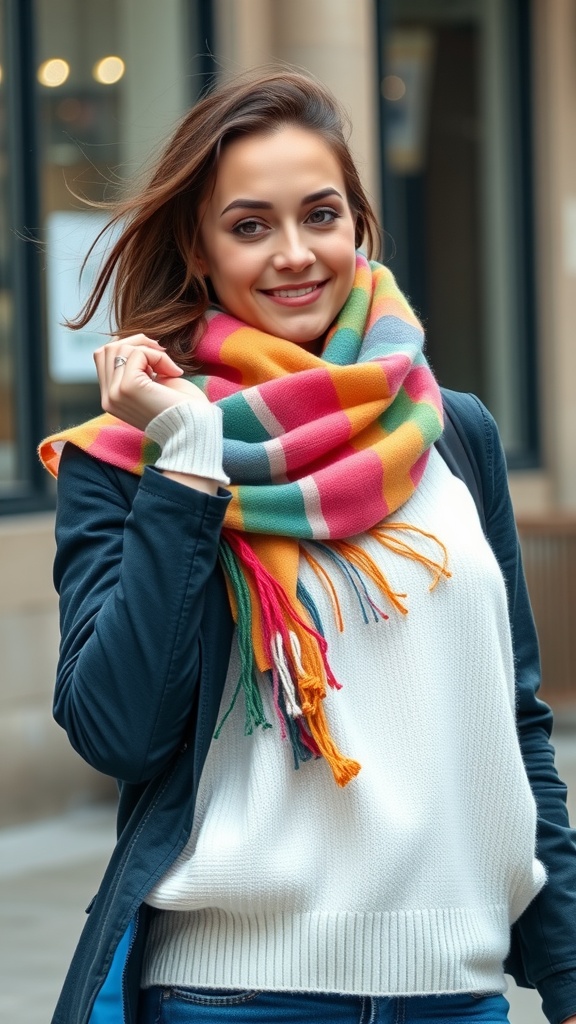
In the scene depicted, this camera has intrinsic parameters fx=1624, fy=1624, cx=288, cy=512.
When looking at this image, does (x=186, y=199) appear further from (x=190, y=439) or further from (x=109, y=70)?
(x=109, y=70)

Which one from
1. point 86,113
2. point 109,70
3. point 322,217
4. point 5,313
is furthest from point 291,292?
point 109,70

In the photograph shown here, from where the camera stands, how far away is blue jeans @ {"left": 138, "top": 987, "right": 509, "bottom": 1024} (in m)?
1.87

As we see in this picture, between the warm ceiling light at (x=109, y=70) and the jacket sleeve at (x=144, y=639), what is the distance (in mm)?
5847

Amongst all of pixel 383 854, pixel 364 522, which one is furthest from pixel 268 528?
pixel 383 854

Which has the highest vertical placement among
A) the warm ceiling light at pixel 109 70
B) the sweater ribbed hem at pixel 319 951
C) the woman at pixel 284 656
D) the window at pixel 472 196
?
the woman at pixel 284 656

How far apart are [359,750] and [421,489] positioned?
1.25 feet

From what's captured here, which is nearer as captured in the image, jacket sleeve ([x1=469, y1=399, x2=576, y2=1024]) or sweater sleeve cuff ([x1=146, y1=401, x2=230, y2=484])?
sweater sleeve cuff ([x1=146, y1=401, x2=230, y2=484])

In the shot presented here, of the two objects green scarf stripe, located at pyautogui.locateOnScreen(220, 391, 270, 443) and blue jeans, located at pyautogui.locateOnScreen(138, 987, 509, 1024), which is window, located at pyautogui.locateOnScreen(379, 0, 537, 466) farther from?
blue jeans, located at pyautogui.locateOnScreen(138, 987, 509, 1024)

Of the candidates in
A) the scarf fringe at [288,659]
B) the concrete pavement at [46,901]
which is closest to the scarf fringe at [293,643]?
the scarf fringe at [288,659]

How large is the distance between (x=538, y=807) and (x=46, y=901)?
11.6 ft

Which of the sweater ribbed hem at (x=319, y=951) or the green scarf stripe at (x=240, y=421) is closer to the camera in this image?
the sweater ribbed hem at (x=319, y=951)

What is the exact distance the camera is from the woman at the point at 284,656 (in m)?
1.87

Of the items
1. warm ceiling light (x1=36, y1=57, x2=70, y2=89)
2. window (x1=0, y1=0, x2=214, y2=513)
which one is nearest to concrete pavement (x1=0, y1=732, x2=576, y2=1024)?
window (x1=0, y1=0, x2=214, y2=513)

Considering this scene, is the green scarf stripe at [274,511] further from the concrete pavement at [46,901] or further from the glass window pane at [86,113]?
the glass window pane at [86,113]
